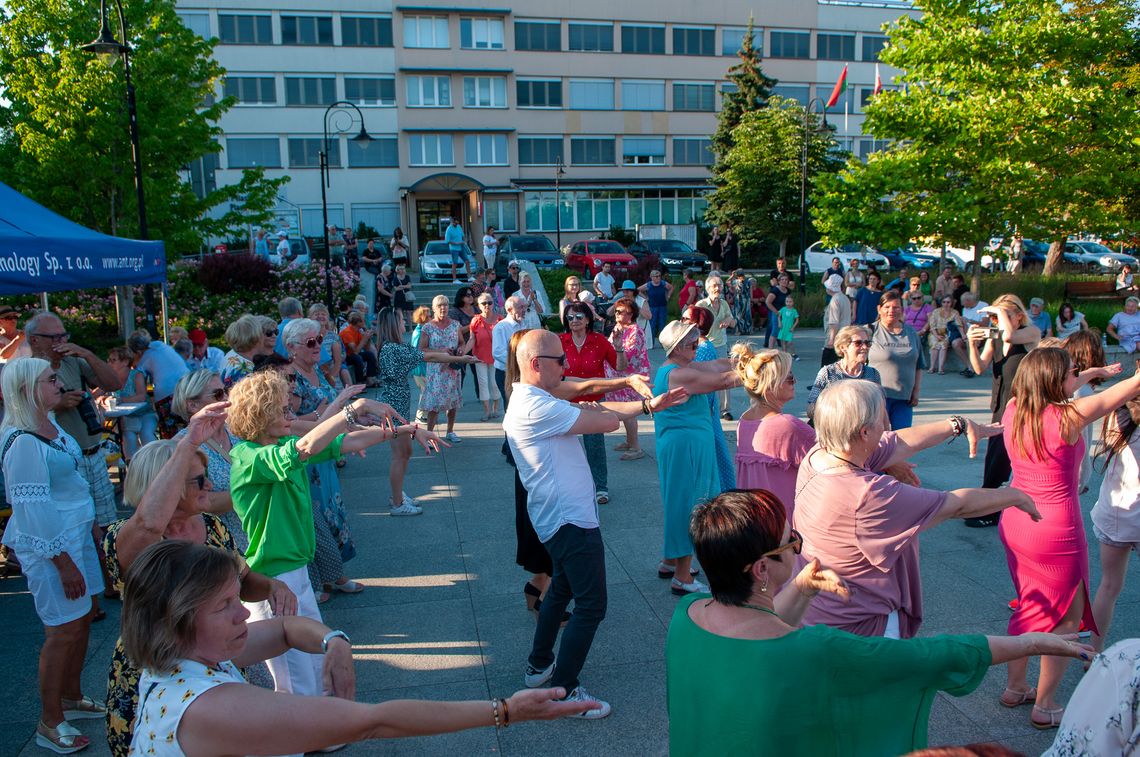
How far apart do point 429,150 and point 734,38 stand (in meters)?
19.6

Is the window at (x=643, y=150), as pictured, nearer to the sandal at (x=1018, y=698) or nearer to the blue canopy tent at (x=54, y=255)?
the blue canopy tent at (x=54, y=255)

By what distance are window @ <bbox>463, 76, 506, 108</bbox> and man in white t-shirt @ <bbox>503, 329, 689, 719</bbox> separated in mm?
44632

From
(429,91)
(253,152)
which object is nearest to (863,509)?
(429,91)

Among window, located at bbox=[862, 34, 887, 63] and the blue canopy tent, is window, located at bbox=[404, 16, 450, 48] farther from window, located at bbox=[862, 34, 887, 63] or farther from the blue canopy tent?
the blue canopy tent

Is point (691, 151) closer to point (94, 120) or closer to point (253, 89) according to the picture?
point (253, 89)

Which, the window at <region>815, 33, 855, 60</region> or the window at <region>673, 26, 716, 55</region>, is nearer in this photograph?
the window at <region>673, 26, 716, 55</region>

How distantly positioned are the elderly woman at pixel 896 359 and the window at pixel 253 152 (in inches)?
1671

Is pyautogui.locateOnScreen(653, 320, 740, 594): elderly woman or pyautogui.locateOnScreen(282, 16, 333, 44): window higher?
pyautogui.locateOnScreen(282, 16, 333, 44): window

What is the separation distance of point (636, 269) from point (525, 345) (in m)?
24.7

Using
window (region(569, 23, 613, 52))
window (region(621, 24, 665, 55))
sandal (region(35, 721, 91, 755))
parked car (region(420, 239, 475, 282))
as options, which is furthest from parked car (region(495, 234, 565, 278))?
sandal (region(35, 721, 91, 755))

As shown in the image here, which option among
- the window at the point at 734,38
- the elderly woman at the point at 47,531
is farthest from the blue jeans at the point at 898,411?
the window at the point at 734,38

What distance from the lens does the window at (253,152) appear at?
1727 inches

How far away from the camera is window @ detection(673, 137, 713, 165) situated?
49.7 metres

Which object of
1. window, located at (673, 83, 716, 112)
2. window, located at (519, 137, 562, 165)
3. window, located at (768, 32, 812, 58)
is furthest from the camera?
window, located at (768, 32, 812, 58)
